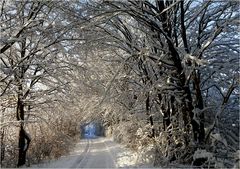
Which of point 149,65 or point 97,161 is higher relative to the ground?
point 149,65

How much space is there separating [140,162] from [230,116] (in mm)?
4961

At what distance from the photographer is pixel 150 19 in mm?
11812

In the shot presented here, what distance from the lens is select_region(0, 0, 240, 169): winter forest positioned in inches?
465

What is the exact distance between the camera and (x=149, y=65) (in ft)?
54.2

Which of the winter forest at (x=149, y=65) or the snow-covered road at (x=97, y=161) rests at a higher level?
the winter forest at (x=149, y=65)

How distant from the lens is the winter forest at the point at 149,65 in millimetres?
11805

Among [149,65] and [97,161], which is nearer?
[149,65]

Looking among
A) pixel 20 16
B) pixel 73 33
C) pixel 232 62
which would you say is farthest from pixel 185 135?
pixel 20 16

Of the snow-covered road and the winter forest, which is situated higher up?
the winter forest

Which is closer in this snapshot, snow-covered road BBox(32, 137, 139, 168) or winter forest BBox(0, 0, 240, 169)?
winter forest BBox(0, 0, 240, 169)

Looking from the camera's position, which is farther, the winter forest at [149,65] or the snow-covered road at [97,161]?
the snow-covered road at [97,161]

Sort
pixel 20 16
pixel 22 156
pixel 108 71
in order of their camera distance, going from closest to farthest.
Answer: pixel 20 16, pixel 22 156, pixel 108 71

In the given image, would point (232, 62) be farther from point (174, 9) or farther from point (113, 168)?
A: point (113, 168)

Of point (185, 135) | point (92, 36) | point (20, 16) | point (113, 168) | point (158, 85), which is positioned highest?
point (20, 16)
